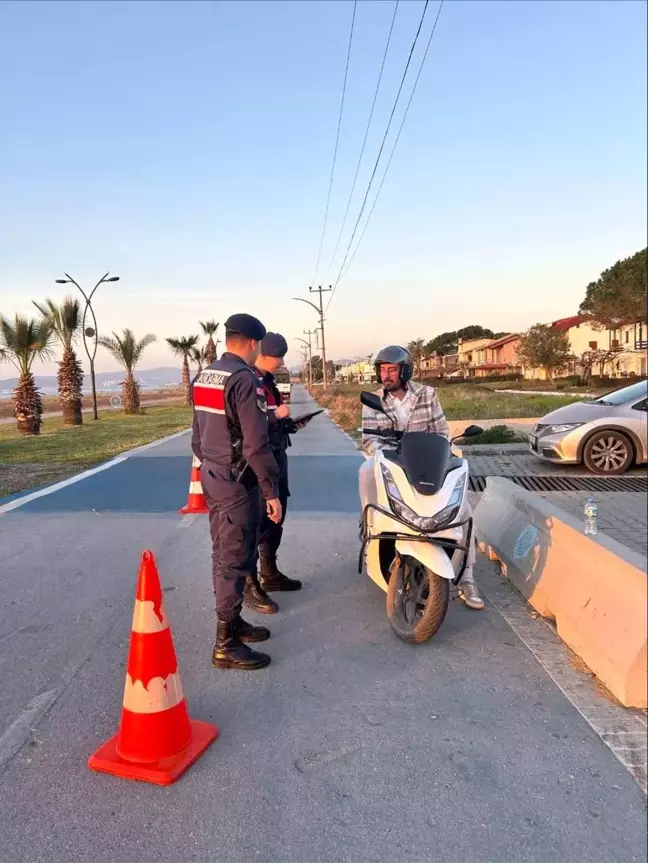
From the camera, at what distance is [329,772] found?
2619mm

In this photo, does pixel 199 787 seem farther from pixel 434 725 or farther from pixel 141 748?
pixel 434 725

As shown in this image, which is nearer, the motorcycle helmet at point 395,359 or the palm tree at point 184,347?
the motorcycle helmet at point 395,359

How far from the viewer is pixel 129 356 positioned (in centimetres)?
3659

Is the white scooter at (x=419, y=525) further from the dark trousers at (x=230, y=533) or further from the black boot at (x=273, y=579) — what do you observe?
the black boot at (x=273, y=579)

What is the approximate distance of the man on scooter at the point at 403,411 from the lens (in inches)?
166

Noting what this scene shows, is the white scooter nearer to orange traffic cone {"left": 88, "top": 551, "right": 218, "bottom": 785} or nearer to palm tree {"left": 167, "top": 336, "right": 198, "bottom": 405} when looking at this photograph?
orange traffic cone {"left": 88, "top": 551, "right": 218, "bottom": 785}

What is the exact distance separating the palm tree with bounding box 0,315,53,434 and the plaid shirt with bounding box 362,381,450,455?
843 inches

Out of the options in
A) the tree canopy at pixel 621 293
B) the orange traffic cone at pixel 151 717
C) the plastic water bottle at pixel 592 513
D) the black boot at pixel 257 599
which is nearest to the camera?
the tree canopy at pixel 621 293

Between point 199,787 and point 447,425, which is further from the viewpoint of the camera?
point 447,425

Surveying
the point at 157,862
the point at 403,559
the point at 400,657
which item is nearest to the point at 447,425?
the point at 403,559

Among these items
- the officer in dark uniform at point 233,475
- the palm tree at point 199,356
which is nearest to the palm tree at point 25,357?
the officer in dark uniform at point 233,475

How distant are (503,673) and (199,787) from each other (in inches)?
66.7

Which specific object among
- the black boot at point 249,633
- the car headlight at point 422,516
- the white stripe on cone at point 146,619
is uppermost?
the car headlight at point 422,516

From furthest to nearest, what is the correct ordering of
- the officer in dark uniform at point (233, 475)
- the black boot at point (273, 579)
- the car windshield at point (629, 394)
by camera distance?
1. the black boot at point (273, 579)
2. the officer in dark uniform at point (233, 475)
3. the car windshield at point (629, 394)
